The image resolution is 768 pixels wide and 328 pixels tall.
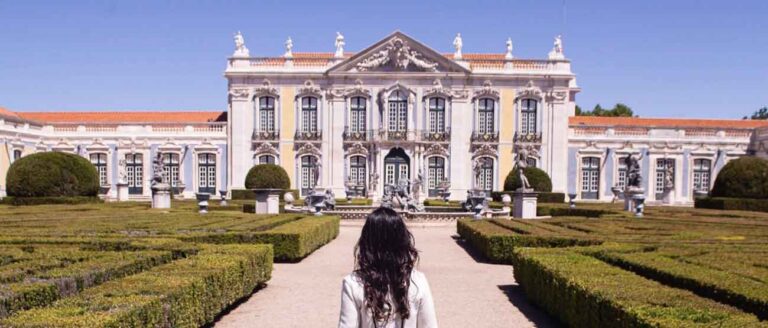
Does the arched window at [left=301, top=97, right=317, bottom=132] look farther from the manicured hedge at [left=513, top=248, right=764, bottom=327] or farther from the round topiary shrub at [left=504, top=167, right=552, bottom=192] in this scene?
the manicured hedge at [left=513, top=248, right=764, bottom=327]

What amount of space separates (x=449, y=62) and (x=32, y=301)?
30.6 meters

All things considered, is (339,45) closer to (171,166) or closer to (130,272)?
(171,166)

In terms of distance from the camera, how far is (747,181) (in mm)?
22688

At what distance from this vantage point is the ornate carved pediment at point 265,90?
34438 millimetres

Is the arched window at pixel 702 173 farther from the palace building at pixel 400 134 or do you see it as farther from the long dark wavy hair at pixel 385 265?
the long dark wavy hair at pixel 385 265

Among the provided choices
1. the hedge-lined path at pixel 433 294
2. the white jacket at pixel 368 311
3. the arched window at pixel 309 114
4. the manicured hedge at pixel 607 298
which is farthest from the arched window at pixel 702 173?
the white jacket at pixel 368 311

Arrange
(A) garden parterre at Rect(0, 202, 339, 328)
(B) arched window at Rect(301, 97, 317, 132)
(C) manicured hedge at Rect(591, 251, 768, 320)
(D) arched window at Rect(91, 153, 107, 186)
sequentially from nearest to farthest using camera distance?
(A) garden parterre at Rect(0, 202, 339, 328)
(C) manicured hedge at Rect(591, 251, 768, 320)
(D) arched window at Rect(91, 153, 107, 186)
(B) arched window at Rect(301, 97, 317, 132)

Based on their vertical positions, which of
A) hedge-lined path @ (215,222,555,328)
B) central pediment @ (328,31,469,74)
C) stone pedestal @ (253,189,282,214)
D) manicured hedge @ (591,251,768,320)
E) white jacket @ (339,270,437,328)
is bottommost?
hedge-lined path @ (215,222,555,328)

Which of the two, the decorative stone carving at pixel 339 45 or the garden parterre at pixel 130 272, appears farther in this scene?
the decorative stone carving at pixel 339 45

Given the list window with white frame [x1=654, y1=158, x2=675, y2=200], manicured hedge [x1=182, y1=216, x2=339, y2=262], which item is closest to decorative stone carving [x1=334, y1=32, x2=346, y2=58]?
window with white frame [x1=654, y1=158, x2=675, y2=200]

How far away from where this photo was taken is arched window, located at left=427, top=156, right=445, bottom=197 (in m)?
34.6

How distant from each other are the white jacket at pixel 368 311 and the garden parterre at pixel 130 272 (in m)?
1.95

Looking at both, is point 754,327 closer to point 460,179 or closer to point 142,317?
point 142,317

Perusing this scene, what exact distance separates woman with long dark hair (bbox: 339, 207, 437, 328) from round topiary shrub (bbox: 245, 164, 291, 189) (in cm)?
2633
